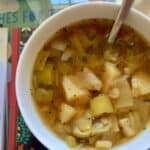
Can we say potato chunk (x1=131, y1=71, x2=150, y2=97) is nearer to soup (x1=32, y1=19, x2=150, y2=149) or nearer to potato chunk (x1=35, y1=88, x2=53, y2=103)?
soup (x1=32, y1=19, x2=150, y2=149)

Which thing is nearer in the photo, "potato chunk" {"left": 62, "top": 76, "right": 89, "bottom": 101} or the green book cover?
"potato chunk" {"left": 62, "top": 76, "right": 89, "bottom": 101}

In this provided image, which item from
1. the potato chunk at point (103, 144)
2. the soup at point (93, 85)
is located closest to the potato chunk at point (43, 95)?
the soup at point (93, 85)

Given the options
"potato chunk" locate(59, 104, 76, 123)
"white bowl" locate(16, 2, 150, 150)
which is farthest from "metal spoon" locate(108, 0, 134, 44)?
"potato chunk" locate(59, 104, 76, 123)

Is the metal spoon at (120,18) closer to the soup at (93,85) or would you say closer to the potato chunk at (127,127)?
the soup at (93,85)

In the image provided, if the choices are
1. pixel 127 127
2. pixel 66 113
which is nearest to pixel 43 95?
pixel 66 113

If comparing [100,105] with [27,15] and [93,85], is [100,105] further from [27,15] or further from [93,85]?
[27,15]

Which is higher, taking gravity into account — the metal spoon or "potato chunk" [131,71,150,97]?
the metal spoon

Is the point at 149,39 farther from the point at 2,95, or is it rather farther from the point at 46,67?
the point at 2,95
